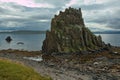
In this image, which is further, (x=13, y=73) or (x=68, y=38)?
(x=68, y=38)

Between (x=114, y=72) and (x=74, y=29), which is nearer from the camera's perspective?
(x=114, y=72)

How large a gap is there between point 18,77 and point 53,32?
84.6 meters

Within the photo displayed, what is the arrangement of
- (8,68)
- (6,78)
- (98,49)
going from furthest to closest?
(98,49)
(8,68)
(6,78)

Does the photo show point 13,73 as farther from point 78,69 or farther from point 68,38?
point 68,38

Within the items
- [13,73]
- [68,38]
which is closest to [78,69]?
[13,73]

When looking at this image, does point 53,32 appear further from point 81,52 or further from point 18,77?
point 18,77

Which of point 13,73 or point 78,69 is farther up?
point 13,73

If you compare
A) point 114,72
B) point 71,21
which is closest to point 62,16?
point 71,21

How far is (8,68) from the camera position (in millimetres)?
27047

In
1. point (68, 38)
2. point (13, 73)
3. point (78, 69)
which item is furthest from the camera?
point (68, 38)

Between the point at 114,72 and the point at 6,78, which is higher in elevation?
the point at 6,78

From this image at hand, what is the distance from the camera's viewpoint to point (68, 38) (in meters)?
108

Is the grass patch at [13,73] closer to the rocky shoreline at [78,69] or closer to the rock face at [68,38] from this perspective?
the rocky shoreline at [78,69]

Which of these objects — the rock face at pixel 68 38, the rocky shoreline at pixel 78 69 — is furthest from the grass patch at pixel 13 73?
the rock face at pixel 68 38
